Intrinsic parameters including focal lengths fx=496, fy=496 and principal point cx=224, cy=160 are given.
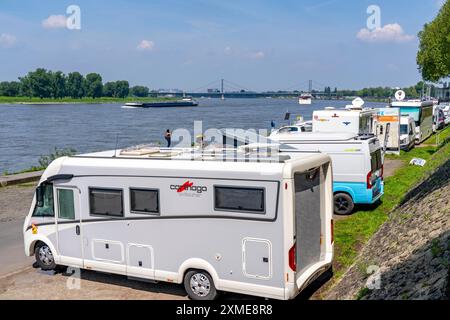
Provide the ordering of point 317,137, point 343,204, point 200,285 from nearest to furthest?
point 200,285 → point 343,204 → point 317,137

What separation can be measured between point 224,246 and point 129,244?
1.90 m

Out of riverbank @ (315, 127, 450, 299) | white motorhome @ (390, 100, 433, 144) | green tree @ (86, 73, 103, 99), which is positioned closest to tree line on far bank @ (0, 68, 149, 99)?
green tree @ (86, 73, 103, 99)

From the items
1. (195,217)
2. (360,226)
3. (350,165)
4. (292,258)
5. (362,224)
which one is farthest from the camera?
(350,165)

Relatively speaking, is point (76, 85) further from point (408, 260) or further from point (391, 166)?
point (408, 260)

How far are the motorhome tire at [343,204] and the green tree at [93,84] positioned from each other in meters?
167

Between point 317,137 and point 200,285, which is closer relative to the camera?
point 200,285

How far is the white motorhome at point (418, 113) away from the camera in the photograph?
1358 inches

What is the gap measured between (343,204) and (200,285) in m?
7.26

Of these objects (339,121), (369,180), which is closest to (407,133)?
(339,121)

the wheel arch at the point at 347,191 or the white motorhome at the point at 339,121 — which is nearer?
the wheel arch at the point at 347,191

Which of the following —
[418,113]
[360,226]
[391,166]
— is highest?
[418,113]

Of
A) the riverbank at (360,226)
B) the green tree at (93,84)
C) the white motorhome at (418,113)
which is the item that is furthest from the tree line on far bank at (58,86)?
the riverbank at (360,226)

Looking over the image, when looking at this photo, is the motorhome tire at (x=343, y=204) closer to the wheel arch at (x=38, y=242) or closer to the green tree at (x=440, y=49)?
the green tree at (x=440, y=49)

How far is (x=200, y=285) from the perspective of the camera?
833 centimetres
